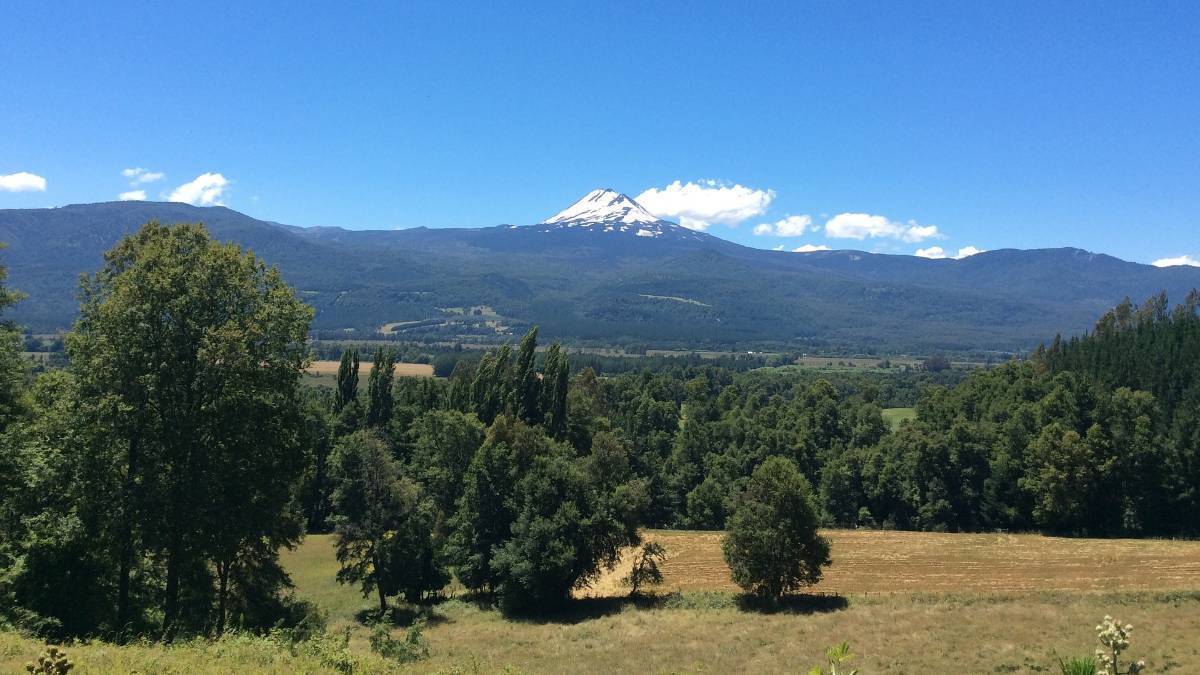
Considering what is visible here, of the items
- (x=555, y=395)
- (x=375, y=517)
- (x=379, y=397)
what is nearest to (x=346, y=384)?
(x=379, y=397)

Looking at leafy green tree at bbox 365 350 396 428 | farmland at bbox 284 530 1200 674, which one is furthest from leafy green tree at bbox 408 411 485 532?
leafy green tree at bbox 365 350 396 428

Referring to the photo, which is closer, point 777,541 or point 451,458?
point 777,541

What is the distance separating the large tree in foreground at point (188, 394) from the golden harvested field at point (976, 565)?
26286 millimetres

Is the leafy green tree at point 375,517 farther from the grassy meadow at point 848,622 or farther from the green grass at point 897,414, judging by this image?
the green grass at point 897,414

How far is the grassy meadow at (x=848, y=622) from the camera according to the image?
23.1 metres

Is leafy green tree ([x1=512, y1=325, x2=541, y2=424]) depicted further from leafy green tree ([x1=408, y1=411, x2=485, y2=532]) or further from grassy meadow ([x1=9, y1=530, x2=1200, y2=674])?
grassy meadow ([x1=9, y1=530, x2=1200, y2=674])

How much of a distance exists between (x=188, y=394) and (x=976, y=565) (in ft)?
139

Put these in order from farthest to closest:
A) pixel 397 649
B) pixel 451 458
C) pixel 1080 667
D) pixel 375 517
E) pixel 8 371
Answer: pixel 451 458 → pixel 375 517 → pixel 8 371 → pixel 397 649 → pixel 1080 667

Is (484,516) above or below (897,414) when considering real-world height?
above

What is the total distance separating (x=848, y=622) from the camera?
31.3 meters

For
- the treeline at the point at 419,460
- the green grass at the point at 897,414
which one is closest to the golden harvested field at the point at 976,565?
the treeline at the point at 419,460

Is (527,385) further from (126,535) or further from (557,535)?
(126,535)

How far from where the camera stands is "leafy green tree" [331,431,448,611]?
1453 inches

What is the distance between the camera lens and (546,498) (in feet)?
128
